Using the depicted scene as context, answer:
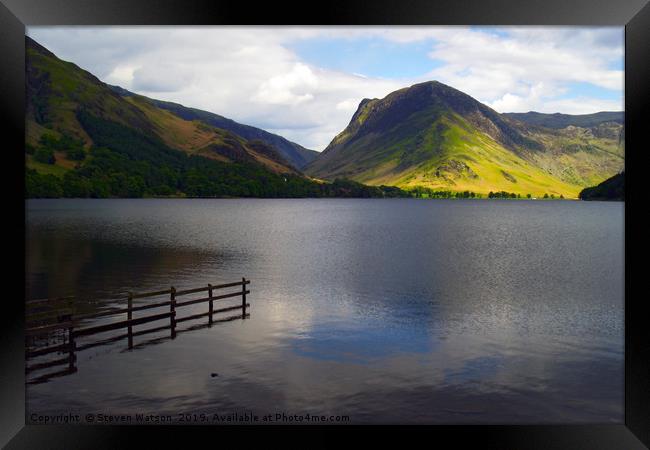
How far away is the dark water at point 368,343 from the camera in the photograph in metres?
19.3

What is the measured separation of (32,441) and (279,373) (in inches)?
502

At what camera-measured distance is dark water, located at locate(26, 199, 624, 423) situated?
63.3 ft

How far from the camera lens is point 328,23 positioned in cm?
1156

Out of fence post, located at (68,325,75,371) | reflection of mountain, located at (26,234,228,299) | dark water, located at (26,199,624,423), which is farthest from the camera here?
reflection of mountain, located at (26,234,228,299)

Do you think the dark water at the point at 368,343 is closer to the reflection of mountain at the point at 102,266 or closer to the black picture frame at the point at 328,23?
the reflection of mountain at the point at 102,266

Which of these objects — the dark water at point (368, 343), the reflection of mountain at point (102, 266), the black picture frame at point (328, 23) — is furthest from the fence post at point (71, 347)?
the reflection of mountain at point (102, 266)

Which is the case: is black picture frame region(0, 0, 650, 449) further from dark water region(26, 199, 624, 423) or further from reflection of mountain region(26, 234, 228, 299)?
reflection of mountain region(26, 234, 228, 299)

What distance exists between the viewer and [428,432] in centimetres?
1074

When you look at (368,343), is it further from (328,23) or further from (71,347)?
(328,23)

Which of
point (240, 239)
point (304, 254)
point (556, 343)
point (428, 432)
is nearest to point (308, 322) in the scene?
point (556, 343)

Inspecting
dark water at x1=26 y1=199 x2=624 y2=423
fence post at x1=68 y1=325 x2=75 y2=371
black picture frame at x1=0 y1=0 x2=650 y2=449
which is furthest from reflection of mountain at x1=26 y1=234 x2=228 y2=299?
black picture frame at x1=0 y1=0 x2=650 y2=449

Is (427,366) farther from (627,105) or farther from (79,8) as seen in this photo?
(79,8)

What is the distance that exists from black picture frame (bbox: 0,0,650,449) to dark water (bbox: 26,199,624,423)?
7436 mm

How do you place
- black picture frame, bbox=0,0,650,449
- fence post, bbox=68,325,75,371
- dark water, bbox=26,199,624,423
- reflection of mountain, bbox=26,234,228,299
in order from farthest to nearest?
reflection of mountain, bbox=26,234,228,299 → fence post, bbox=68,325,75,371 → dark water, bbox=26,199,624,423 → black picture frame, bbox=0,0,650,449
